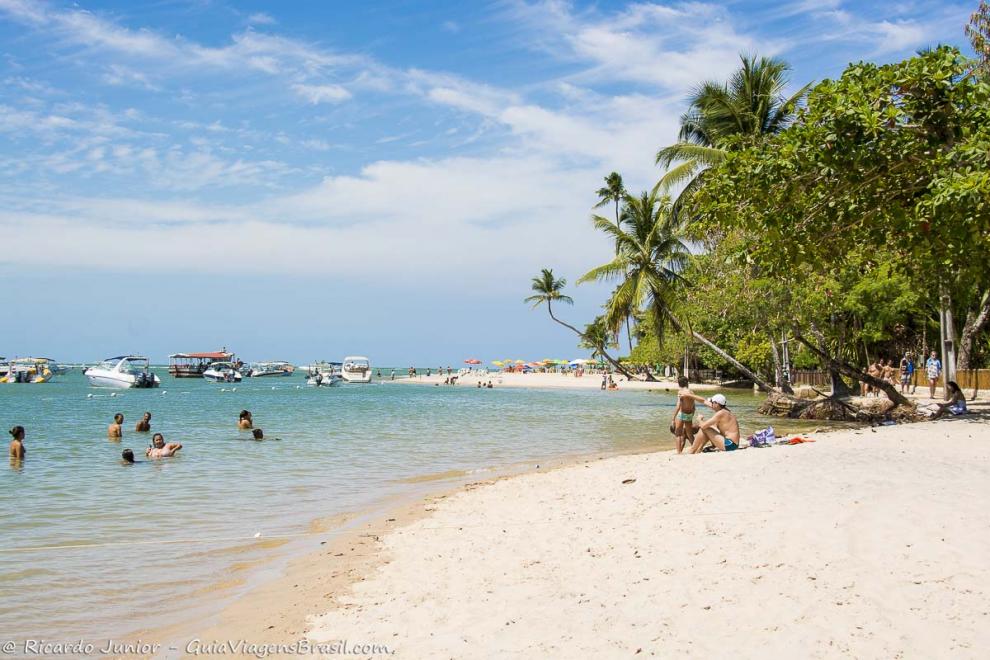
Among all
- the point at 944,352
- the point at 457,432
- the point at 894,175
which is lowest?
the point at 457,432

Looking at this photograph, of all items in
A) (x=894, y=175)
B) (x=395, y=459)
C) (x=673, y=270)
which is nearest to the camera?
(x=894, y=175)

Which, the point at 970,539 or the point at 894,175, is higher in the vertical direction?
the point at 894,175

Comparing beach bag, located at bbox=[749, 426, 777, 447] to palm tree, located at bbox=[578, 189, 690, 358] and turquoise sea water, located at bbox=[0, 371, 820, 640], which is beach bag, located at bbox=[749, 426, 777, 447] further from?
palm tree, located at bbox=[578, 189, 690, 358]

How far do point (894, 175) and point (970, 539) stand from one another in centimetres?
568

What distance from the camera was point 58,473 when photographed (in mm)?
14461

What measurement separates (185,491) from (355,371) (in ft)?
250

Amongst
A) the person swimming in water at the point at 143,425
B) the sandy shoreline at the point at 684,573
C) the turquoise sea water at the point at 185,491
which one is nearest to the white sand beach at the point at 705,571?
the sandy shoreline at the point at 684,573

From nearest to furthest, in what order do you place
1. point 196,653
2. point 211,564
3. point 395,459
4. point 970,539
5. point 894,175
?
point 196,653 → point 970,539 → point 211,564 → point 894,175 → point 395,459

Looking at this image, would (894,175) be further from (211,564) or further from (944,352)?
(944,352)

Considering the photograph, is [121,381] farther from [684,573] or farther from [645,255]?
[684,573]

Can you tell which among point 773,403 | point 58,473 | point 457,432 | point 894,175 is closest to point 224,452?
point 58,473

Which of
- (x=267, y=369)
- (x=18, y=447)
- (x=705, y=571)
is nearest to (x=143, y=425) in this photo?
(x=18, y=447)

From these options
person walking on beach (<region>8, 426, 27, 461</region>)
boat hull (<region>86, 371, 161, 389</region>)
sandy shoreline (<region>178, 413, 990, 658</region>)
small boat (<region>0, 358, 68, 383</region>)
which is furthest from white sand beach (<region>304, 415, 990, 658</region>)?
small boat (<region>0, 358, 68, 383</region>)

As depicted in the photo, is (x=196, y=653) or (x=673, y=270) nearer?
(x=196, y=653)
